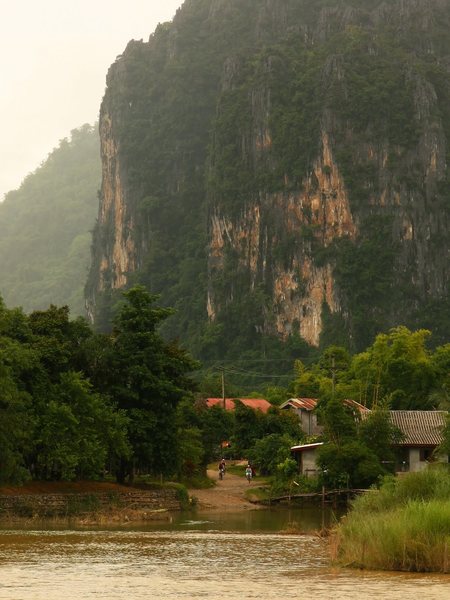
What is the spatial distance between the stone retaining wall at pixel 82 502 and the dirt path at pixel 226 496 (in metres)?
2.78

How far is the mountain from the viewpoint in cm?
13925

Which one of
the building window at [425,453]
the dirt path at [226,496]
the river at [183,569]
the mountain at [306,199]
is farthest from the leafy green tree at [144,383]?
the mountain at [306,199]

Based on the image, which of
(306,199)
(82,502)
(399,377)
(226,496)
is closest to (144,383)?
(82,502)

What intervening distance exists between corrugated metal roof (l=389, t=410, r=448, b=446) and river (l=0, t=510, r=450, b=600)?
Answer: 22817 mm

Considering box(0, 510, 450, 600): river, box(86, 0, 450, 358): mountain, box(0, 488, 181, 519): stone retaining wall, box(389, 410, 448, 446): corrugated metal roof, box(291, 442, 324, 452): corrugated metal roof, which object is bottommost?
box(0, 510, 450, 600): river

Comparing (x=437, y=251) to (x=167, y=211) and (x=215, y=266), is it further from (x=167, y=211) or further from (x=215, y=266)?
(x=167, y=211)

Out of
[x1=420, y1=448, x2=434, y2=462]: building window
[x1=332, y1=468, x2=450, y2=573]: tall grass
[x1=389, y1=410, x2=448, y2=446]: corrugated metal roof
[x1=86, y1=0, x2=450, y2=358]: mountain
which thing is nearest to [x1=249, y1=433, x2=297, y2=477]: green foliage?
[x1=389, y1=410, x2=448, y2=446]: corrugated metal roof

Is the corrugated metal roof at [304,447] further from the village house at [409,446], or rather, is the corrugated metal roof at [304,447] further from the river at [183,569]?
the river at [183,569]

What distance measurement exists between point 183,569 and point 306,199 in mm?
116926

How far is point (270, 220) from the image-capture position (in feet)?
482

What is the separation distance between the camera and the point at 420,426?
63.0 meters

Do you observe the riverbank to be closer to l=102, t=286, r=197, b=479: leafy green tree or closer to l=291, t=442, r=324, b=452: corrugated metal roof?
l=102, t=286, r=197, b=479: leafy green tree

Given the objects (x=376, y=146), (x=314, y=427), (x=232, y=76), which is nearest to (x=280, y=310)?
(x=376, y=146)

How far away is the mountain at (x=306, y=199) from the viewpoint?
13925cm
